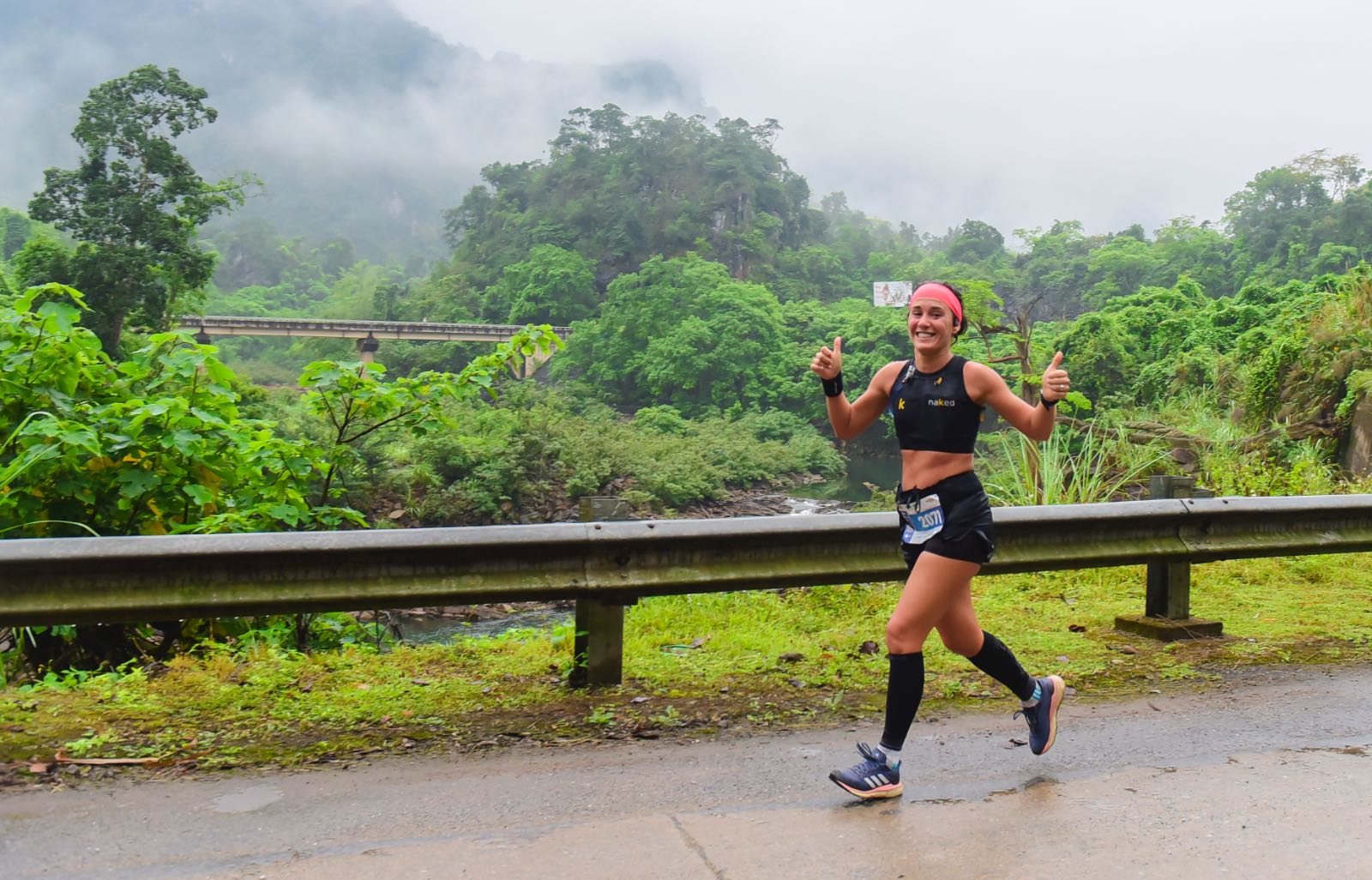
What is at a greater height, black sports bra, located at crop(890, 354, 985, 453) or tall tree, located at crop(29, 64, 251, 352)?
tall tree, located at crop(29, 64, 251, 352)

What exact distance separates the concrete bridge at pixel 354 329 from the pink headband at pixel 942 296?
57023mm

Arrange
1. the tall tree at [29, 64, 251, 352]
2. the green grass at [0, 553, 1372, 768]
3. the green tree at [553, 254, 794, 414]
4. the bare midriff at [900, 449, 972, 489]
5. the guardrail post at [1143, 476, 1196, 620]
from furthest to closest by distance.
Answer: the green tree at [553, 254, 794, 414] < the tall tree at [29, 64, 251, 352] < the guardrail post at [1143, 476, 1196, 620] < the green grass at [0, 553, 1372, 768] < the bare midriff at [900, 449, 972, 489]

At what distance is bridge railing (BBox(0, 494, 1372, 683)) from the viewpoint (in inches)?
156

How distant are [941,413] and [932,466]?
0.18 metres

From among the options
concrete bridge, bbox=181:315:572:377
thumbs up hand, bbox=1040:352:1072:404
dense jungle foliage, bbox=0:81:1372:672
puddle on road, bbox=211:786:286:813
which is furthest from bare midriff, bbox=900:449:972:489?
concrete bridge, bbox=181:315:572:377

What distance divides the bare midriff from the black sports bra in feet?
0.06

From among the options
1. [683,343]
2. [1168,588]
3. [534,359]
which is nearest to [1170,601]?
[1168,588]

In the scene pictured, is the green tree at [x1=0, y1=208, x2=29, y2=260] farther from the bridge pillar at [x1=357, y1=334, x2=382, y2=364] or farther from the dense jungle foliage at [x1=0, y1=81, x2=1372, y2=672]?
the bridge pillar at [x1=357, y1=334, x2=382, y2=364]

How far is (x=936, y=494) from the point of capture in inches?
150

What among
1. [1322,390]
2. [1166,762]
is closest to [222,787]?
[1166,762]

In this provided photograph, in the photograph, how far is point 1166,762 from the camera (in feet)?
13.1

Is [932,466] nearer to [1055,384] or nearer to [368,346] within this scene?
[1055,384]

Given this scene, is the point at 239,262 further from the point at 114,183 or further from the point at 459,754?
the point at 459,754

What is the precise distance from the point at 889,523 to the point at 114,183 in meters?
34.7
